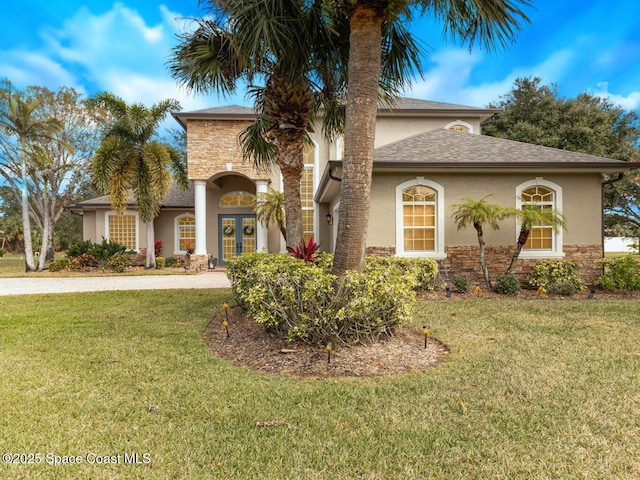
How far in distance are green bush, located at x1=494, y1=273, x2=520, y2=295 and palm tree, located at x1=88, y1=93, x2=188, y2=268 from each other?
14.7 meters

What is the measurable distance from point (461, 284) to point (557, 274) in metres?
2.87

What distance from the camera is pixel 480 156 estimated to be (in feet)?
34.1

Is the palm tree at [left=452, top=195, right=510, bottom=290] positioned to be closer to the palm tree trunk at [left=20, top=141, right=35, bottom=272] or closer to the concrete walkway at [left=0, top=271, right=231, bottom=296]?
the concrete walkway at [left=0, top=271, right=231, bottom=296]

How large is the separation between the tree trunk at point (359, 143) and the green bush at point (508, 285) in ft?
21.3

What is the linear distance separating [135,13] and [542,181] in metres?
13.7

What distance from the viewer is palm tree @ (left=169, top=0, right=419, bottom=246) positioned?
231 inches

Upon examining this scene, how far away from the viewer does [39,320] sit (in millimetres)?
6980

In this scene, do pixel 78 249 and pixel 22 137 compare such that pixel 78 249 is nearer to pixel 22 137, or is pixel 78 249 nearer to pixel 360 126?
pixel 22 137

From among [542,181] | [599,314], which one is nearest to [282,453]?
[599,314]

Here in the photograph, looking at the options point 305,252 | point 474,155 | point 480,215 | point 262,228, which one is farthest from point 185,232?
point 480,215

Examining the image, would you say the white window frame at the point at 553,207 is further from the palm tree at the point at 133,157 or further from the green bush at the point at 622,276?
the palm tree at the point at 133,157

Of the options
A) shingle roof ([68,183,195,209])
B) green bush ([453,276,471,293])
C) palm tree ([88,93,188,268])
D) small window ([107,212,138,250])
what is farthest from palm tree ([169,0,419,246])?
small window ([107,212,138,250])

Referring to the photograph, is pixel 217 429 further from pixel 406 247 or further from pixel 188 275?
pixel 188 275

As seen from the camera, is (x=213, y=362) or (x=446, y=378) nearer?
(x=446, y=378)
